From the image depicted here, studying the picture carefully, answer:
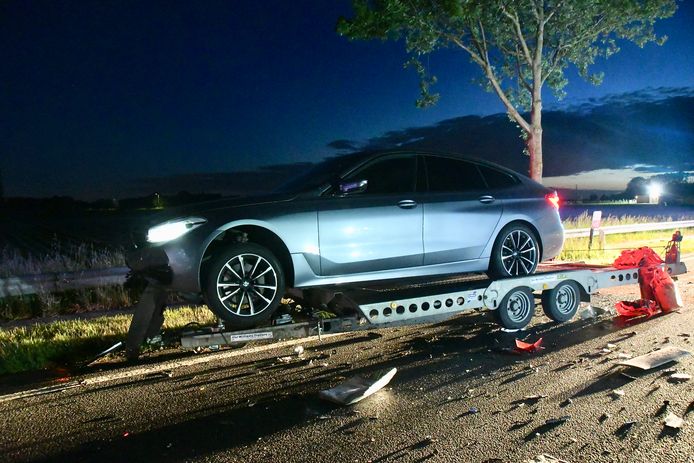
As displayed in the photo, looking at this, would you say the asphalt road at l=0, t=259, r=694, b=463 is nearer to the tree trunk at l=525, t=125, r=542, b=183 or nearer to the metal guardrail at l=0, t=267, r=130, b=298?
the metal guardrail at l=0, t=267, r=130, b=298

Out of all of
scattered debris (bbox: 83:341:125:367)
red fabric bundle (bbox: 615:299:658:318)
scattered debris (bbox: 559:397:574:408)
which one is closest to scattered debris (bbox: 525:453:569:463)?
scattered debris (bbox: 559:397:574:408)

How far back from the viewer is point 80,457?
3.54m

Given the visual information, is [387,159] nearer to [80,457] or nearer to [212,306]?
[212,306]

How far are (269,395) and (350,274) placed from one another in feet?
4.63

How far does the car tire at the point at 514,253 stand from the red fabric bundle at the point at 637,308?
140 centimetres

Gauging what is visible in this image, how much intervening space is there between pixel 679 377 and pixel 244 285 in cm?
367

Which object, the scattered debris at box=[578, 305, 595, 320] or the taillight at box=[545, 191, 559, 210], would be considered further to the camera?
the scattered debris at box=[578, 305, 595, 320]

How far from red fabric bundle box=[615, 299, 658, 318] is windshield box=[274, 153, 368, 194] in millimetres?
3981

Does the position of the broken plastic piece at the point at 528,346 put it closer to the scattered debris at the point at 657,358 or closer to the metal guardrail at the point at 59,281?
the scattered debris at the point at 657,358

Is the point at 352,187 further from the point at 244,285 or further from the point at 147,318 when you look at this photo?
the point at 147,318

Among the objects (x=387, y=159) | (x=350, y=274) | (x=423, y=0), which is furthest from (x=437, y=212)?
(x=423, y=0)

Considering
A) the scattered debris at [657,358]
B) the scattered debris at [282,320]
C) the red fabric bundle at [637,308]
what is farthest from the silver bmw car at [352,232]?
the scattered debris at [657,358]

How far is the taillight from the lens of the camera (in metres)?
7.03

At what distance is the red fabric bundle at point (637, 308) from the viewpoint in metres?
7.20
